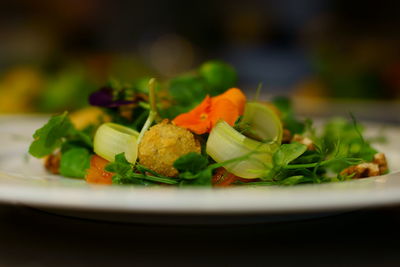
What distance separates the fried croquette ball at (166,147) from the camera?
42.4 inches

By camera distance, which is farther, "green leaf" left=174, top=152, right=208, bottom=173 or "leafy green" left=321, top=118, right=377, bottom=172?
"leafy green" left=321, top=118, right=377, bottom=172

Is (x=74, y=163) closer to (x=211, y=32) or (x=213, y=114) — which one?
(x=213, y=114)

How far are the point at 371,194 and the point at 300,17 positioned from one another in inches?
319

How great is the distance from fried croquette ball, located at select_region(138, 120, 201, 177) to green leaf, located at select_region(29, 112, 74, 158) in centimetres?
32

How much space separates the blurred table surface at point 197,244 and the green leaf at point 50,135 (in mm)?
214

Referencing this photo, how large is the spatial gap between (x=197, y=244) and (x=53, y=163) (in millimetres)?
579

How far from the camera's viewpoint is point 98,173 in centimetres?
119

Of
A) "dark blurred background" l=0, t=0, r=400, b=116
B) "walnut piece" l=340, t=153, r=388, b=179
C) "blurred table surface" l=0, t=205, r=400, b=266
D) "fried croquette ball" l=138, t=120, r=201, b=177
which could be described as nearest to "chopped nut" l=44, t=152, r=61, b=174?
"blurred table surface" l=0, t=205, r=400, b=266

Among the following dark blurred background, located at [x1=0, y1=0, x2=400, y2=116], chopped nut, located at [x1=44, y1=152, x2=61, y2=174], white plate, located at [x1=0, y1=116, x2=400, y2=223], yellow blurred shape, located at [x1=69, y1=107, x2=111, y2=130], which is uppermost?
dark blurred background, located at [x1=0, y1=0, x2=400, y2=116]

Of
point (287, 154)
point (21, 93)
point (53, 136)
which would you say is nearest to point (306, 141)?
point (287, 154)

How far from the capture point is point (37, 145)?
1.33 meters

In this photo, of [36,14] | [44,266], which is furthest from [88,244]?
[36,14]

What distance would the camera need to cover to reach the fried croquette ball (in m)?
1.08

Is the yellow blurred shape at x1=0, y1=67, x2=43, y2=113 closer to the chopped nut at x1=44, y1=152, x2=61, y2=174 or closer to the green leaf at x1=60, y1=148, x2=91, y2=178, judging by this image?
the chopped nut at x1=44, y1=152, x2=61, y2=174
